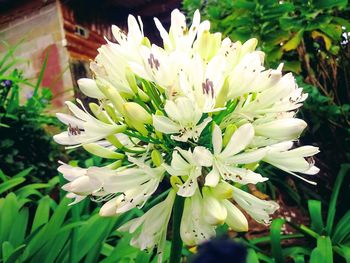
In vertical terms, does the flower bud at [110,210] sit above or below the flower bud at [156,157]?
below

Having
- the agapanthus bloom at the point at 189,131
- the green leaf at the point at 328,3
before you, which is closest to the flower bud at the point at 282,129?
the agapanthus bloom at the point at 189,131

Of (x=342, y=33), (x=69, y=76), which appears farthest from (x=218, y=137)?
(x=69, y=76)

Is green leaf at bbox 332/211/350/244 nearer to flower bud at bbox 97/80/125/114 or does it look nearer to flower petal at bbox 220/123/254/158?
flower petal at bbox 220/123/254/158

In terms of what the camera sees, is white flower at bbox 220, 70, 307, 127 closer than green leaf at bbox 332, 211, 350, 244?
Yes

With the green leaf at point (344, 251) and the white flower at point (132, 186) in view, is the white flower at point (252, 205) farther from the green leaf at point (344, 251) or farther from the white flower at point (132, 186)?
the green leaf at point (344, 251)

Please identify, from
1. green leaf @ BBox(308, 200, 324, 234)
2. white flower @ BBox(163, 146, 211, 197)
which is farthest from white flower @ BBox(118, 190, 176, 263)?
green leaf @ BBox(308, 200, 324, 234)

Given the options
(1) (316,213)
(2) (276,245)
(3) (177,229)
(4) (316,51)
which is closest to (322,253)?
(2) (276,245)

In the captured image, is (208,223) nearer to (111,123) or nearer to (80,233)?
(111,123)
